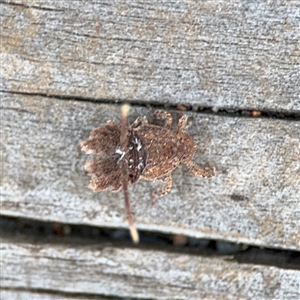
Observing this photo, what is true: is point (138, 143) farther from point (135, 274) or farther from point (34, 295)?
point (34, 295)

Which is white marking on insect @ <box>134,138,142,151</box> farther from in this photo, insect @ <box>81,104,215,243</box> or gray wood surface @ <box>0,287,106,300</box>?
gray wood surface @ <box>0,287,106,300</box>

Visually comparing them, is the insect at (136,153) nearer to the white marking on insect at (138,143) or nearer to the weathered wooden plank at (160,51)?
the white marking on insect at (138,143)

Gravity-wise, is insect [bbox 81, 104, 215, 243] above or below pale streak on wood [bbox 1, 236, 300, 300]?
above

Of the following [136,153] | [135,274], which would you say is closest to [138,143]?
[136,153]

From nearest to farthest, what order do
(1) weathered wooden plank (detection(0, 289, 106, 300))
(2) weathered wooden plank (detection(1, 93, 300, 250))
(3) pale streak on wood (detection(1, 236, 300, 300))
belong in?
(2) weathered wooden plank (detection(1, 93, 300, 250))
(3) pale streak on wood (detection(1, 236, 300, 300))
(1) weathered wooden plank (detection(0, 289, 106, 300))

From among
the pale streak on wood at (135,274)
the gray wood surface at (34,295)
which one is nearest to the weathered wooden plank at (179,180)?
the pale streak on wood at (135,274)

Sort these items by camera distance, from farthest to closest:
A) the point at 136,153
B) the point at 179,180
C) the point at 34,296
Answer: the point at 34,296 < the point at 179,180 < the point at 136,153

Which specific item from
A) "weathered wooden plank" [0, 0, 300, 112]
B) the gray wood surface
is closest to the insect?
"weathered wooden plank" [0, 0, 300, 112]
